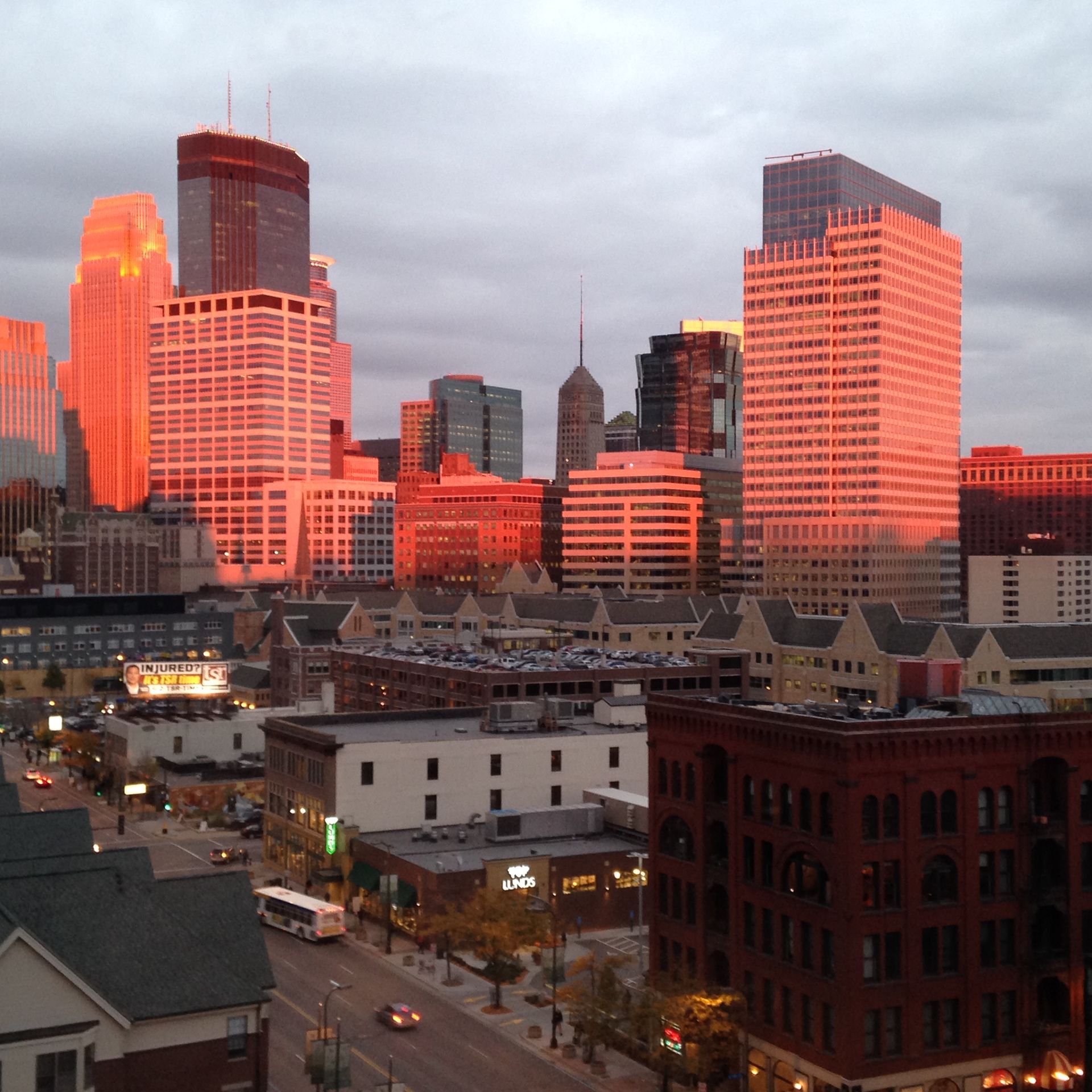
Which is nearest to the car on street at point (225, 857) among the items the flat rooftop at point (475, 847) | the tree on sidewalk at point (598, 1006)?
the flat rooftop at point (475, 847)

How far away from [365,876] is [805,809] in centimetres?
4098

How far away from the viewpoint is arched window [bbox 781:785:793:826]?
65438 millimetres

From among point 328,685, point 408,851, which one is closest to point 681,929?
point 408,851

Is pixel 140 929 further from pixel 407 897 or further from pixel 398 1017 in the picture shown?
pixel 407 897

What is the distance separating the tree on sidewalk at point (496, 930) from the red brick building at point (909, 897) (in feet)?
37.9

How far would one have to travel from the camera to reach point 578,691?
141m

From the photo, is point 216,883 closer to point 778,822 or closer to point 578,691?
point 778,822

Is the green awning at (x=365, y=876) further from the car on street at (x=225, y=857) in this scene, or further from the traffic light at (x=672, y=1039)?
the traffic light at (x=672, y=1039)

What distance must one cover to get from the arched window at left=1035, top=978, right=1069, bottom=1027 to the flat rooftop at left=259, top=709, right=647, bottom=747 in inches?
1893

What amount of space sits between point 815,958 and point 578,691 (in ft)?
257

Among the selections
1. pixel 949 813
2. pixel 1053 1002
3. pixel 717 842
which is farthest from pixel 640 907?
pixel 1053 1002

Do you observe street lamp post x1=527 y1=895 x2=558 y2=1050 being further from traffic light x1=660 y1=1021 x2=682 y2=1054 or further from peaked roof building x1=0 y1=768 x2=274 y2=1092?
peaked roof building x1=0 y1=768 x2=274 y2=1092

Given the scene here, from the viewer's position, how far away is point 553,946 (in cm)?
7494

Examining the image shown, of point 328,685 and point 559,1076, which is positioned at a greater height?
point 328,685
